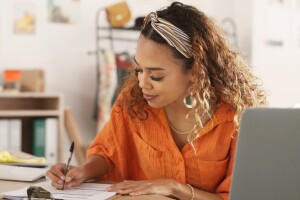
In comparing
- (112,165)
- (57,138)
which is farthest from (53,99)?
(112,165)

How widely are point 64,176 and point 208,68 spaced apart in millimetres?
588

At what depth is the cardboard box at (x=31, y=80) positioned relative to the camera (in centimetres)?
448

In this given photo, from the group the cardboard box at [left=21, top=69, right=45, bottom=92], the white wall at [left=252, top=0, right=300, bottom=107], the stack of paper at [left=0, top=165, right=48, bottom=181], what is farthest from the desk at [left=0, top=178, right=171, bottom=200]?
the white wall at [left=252, top=0, right=300, bottom=107]

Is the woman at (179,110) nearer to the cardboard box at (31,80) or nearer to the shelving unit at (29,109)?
the shelving unit at (29,109)

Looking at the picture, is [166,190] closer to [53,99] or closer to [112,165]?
[112,165]

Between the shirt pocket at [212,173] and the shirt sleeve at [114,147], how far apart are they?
11.5 inches

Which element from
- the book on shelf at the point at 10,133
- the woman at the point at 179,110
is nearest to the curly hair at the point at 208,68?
the woman at the point at 179,110

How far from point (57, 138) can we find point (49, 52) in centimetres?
80

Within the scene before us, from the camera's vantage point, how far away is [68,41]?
15.9 feet

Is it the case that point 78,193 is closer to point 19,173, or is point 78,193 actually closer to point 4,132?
point 19,173

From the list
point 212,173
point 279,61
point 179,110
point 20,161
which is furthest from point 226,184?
point 279,61

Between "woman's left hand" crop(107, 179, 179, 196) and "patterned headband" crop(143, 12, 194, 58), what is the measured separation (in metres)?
0.44

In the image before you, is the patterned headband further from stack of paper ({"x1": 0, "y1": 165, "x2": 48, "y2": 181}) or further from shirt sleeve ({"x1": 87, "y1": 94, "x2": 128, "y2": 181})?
stack of paper ({"x1": 0, "y1": 165, "x2": 48, "y2": 181})

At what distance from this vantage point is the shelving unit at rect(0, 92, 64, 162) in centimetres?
432
